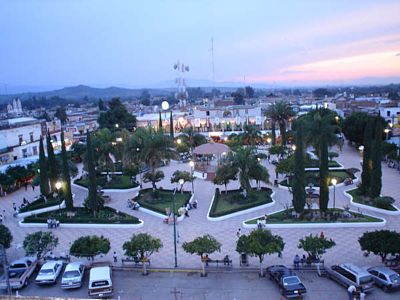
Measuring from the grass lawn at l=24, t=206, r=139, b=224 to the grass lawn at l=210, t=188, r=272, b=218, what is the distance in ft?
19.9

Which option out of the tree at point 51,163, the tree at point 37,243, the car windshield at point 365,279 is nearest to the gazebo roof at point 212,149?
the tree at point 51,163

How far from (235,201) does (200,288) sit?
13.2 meters

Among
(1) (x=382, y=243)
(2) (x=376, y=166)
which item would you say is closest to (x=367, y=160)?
(2) (x=376, y=166)

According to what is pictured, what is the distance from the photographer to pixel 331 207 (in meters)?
27.2

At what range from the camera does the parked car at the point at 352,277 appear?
1542cm

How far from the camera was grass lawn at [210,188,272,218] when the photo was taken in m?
27.0

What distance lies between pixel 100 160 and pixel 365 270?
27.0 meters

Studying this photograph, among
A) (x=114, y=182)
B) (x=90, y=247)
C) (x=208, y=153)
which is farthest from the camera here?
(x=208, y=153)

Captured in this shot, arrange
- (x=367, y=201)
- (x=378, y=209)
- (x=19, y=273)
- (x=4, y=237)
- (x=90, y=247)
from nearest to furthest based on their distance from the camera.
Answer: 1. (x=19, y=273)
2. (x=90, y=247)
3. (x=4, y=237)
4. (x=378, y=209)
5. (x=367, y=201)

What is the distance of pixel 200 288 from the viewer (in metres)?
16.6

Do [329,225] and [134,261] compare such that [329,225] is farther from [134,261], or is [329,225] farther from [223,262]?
[134,261]

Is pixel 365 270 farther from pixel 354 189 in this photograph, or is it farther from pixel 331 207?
pixel 354 189

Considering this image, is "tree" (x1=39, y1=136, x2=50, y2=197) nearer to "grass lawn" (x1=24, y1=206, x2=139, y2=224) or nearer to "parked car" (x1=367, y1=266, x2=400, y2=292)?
"grass lawn" (x1=24, y1=206, x2=139, y2=224)

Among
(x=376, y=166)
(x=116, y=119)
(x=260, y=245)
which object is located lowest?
(x=260, y=245)
